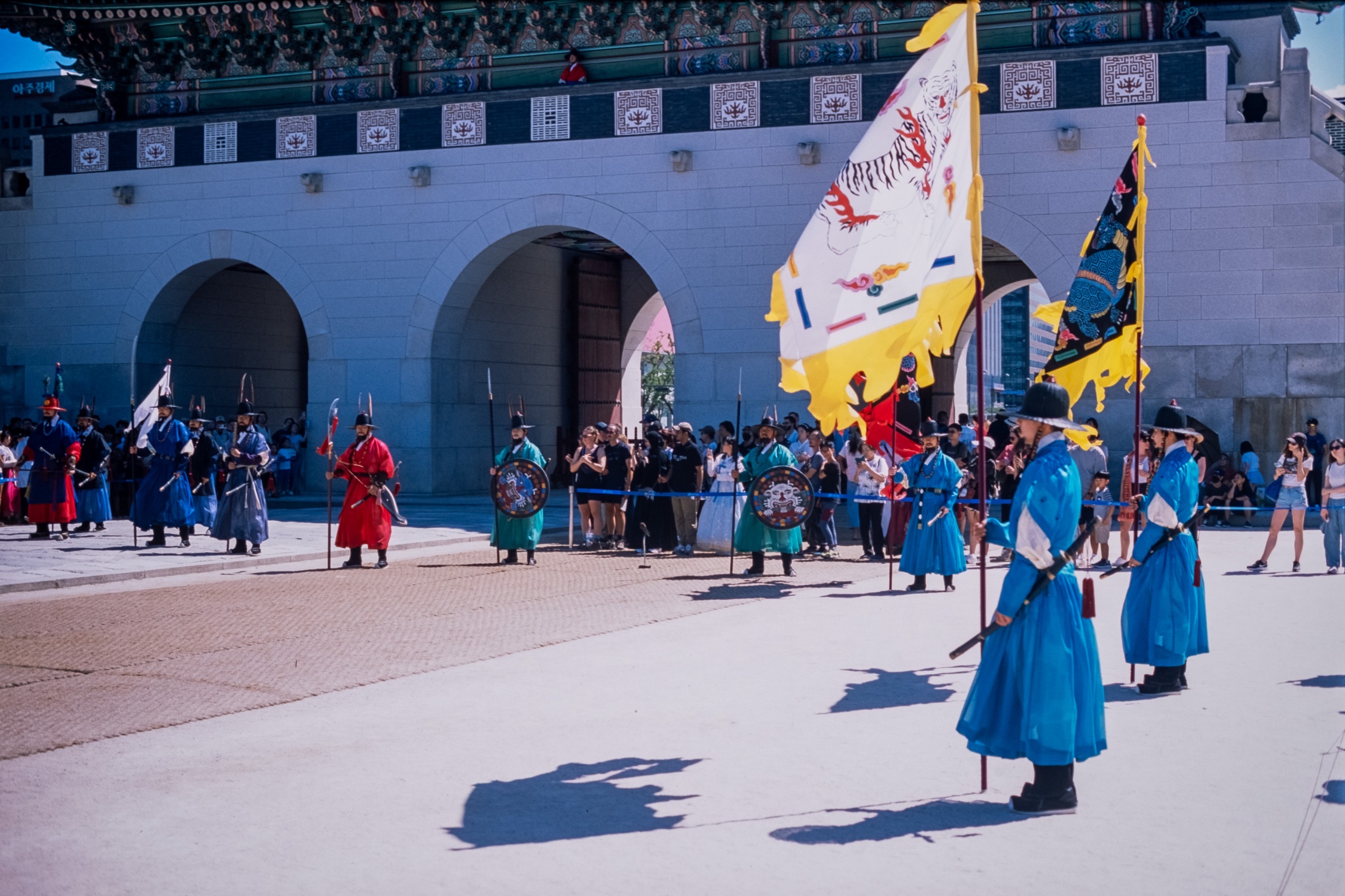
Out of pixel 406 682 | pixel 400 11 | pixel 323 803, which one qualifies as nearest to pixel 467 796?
pixel 323 803

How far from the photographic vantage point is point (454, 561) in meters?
16.1

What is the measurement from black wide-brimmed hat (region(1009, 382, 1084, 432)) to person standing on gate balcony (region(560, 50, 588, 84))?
19154 millimetres

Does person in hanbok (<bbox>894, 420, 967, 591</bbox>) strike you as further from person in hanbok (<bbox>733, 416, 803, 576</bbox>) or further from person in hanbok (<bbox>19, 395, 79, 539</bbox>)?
person in hanbok (<bbox>19, 395, 79, 539</bbox>)

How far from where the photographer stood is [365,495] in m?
15.0

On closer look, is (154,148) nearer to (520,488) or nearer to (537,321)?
(537,321)

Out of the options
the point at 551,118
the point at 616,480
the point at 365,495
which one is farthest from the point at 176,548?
the point at 551,118

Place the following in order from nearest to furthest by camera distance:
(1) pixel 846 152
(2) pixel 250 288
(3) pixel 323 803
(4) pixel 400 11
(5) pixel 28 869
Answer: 1. (5) pixel 28 869
2. (3) pixel 323 803
3. (1) pixel 846 152
4. (4) pixel 400 11
5. (2) pixel 250 288

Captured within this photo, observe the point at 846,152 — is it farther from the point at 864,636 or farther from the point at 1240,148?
the point at 864,636

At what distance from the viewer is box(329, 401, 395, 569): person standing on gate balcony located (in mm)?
15023

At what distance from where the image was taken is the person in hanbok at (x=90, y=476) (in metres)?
18.6

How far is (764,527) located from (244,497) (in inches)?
246

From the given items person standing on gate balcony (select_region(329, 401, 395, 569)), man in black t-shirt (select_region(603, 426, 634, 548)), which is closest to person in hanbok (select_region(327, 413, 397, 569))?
person standing on gate balcony (select_region(329, 401, 395, 569))

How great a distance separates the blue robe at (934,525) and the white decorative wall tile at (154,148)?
18.3 metres

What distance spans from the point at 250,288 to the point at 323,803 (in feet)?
83.5
